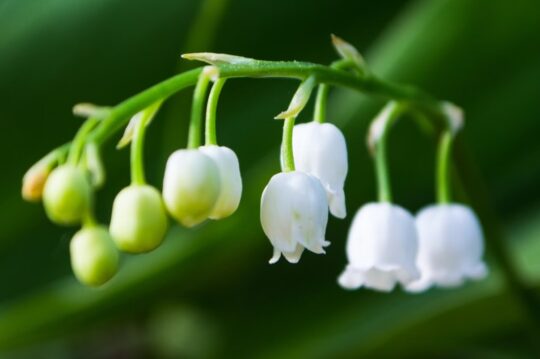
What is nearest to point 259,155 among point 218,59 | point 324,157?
point 324,157

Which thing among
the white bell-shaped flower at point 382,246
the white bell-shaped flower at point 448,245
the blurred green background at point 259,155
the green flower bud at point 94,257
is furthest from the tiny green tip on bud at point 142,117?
the blurred green background at point 259,155

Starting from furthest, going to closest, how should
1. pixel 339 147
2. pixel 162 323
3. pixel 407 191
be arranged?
1. pixel 162 323
2. pixel 407 191
3. pixel 339 147

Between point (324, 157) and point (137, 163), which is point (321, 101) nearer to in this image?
point (324, 157)

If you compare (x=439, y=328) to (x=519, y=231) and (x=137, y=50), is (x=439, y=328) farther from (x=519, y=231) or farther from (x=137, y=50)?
(x=137, y=50)

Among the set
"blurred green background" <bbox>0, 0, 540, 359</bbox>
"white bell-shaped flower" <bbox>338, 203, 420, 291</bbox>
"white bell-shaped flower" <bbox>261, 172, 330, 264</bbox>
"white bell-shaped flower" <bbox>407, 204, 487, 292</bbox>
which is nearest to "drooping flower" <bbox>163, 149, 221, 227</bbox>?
"white bell-shaped flower" <bbox>261, 172, 330, 264</bbox>

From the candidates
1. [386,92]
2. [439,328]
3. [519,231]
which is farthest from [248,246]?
[386,92]

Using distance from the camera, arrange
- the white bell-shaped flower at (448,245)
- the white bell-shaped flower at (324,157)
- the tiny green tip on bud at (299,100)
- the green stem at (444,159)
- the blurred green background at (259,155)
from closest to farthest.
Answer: the tiny green tip on bud at (299,100)
the white bell-shaped flower at (324,157)
the green stem at (444,159)
the white bell-shaped flower at (448,245)
the blurred green background at (259,155)

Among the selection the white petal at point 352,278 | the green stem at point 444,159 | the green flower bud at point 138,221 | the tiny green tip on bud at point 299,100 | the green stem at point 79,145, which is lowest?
the white petal at point 352,278

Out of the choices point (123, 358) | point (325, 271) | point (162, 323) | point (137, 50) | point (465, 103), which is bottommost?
point (123, 358)

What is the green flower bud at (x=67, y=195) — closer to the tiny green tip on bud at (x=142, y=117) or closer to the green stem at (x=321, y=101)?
the tiny green tip on bud at (x=142, y=117)
